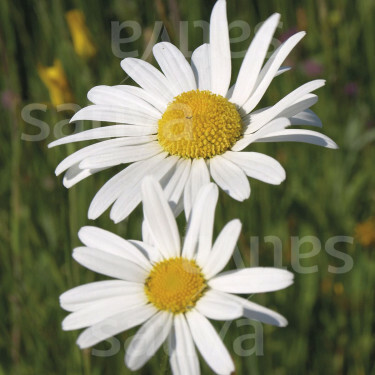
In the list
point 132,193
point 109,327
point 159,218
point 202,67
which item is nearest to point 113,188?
point 132,193

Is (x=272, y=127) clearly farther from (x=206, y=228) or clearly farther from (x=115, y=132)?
(x=115, y=132)

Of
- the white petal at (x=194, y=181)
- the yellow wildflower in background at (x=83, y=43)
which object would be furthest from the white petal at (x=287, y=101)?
the yellow wildflower in background at (x=83, y=43)

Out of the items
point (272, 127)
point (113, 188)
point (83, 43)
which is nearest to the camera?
point (272, 127)

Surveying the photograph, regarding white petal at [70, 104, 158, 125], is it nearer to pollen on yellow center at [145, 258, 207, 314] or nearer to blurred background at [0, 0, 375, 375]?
blurred background at [0, 0, 375, 375]

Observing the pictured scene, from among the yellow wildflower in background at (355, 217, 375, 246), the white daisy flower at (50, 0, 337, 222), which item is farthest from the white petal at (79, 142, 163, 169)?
the yellow wildflower in background at (355, 217, 375, 246)

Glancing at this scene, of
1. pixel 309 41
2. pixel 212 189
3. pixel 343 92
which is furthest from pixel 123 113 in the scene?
pixel 309 41

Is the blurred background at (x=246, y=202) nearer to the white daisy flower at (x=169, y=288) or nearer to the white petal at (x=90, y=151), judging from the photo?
the white petal at (x=90, y=151)
